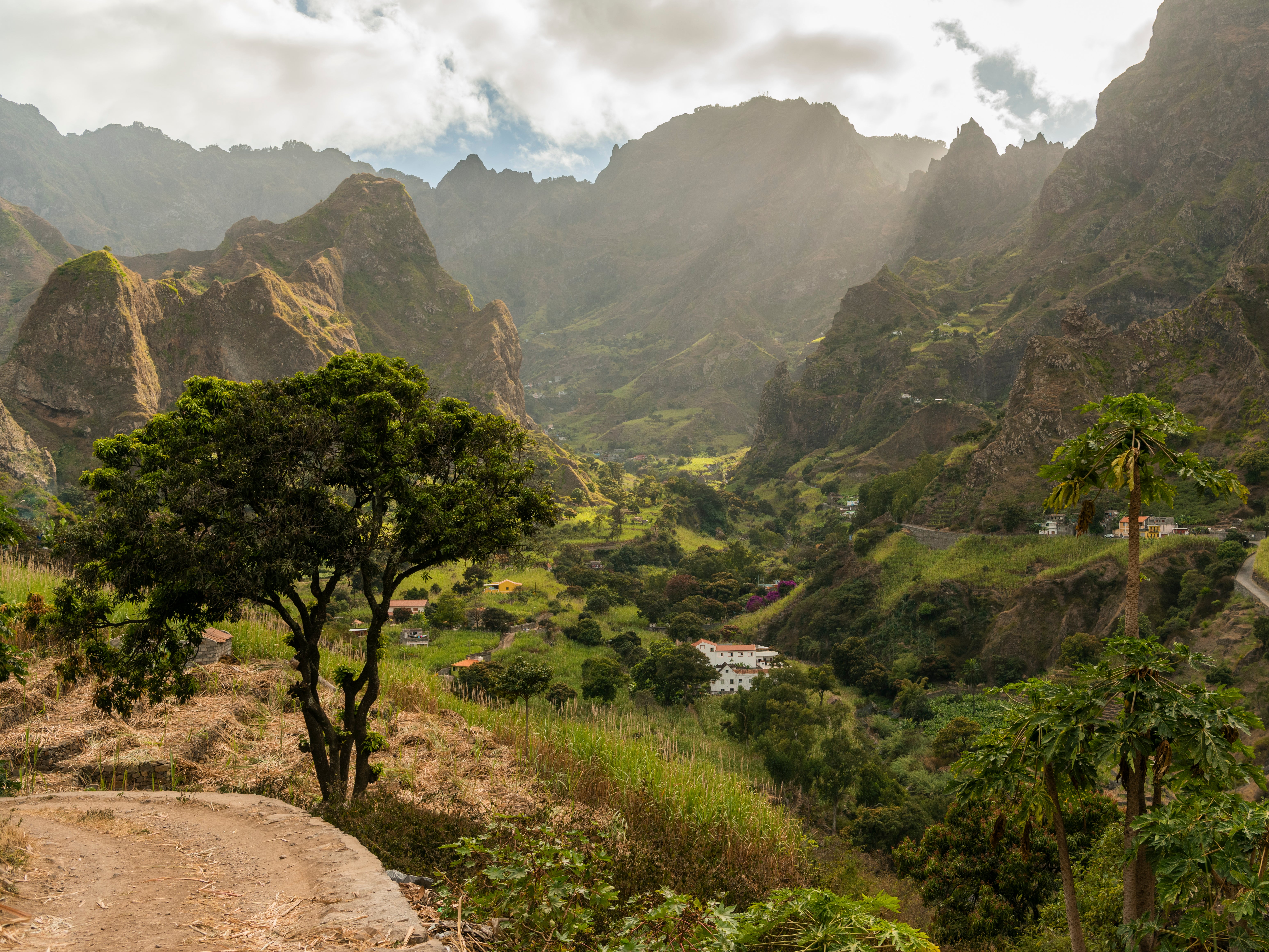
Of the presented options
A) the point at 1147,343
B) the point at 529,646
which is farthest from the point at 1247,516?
the point at 529,646

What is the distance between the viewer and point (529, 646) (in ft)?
210

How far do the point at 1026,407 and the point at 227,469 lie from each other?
83.9 metres

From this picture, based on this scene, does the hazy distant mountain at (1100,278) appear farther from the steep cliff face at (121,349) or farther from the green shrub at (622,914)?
the steep cliff face at (121,349)

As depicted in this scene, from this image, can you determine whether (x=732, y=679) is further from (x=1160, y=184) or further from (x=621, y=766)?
(x=1160, y=184)

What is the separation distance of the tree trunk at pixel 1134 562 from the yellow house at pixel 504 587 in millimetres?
80998

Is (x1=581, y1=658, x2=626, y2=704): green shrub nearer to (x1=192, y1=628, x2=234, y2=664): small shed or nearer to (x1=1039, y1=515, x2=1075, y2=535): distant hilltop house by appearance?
(x1=192, y1=628, x2=234, y2=664): small shed

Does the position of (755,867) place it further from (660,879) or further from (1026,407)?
(1026,407)

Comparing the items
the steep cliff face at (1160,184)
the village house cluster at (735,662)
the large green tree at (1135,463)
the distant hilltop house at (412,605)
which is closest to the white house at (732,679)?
the village house cluster at (735,662)

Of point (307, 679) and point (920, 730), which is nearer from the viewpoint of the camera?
point (307, 679)

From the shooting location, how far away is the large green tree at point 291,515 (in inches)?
351

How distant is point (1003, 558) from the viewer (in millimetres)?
67375

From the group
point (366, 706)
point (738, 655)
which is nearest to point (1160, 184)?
point (738, 655)

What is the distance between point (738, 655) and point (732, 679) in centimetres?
540

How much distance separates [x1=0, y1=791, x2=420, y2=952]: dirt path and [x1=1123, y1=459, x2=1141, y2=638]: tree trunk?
282 inches
